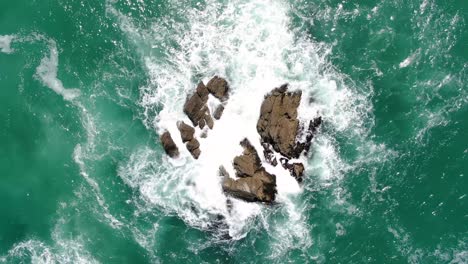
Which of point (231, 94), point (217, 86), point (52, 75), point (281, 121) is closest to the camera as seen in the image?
point (281, 121)

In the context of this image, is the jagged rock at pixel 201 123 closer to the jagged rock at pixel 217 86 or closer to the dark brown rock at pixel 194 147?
the dark brown rock at pixel 194 147

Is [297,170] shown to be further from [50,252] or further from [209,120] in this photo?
[50,252]

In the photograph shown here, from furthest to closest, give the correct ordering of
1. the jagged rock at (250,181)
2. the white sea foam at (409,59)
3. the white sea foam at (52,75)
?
1. the white sea foam at (52,75)
2. the jagged rock at (250,181)
3. the white sea foam at (409,59)

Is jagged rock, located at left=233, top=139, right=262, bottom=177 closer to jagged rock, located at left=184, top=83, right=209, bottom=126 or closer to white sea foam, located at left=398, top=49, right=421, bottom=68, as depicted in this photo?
jagged rock, located at left=184, top=83, right=209, bottom=126

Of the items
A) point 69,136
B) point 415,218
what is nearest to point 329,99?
point 415,218

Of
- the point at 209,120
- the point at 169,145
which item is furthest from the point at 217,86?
the point at 169,145

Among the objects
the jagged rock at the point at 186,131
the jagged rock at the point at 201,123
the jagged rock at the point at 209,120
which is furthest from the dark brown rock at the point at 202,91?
the jagged rock at the point at 186,131

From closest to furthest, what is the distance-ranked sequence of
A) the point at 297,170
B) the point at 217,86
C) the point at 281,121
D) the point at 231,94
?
the point at 281,121
the point at 297,170
the point at 217,86
the point at 231,94
